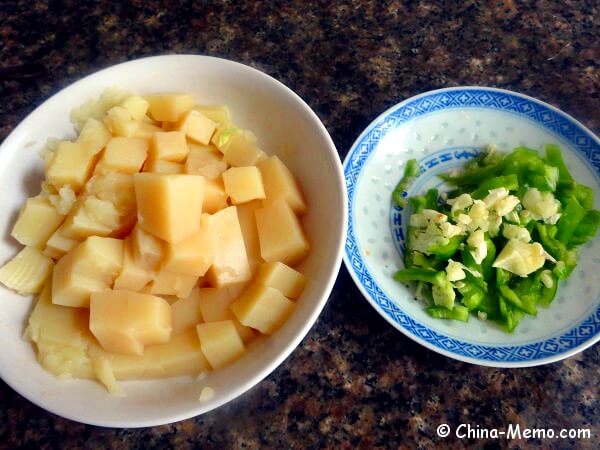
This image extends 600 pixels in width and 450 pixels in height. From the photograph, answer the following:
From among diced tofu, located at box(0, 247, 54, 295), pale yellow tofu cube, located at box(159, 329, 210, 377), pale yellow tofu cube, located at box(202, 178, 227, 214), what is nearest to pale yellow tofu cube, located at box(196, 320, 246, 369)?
pale yellow tofu cube, located at box(159, 329, 210, 377)

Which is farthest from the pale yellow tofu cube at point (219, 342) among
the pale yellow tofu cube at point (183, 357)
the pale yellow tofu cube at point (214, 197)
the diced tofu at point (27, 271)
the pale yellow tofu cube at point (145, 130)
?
the pale yellow tofu cube at point (145, 130)

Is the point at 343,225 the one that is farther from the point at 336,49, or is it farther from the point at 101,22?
the point at 101,22

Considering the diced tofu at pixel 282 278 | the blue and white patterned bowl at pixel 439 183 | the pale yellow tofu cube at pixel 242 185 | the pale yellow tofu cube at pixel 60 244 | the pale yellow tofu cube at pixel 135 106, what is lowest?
the blue and white patterned bowl at pixel 439 183

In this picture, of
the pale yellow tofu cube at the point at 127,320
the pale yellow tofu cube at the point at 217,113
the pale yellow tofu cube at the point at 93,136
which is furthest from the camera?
the pale yellow tofu cube at the point at 217,113

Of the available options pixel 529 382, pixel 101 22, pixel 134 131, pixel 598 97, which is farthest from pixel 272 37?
pixel 529 382

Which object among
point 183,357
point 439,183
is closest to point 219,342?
point 183,357

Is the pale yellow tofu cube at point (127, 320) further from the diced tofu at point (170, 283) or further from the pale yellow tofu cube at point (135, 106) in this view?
the pale yellow tofu cube at point (135, 106)

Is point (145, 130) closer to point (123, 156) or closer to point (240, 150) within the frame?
point (123, 156)

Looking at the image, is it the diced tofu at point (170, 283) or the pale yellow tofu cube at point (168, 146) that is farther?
the pale yellow tofu cube at point (168, 146)
